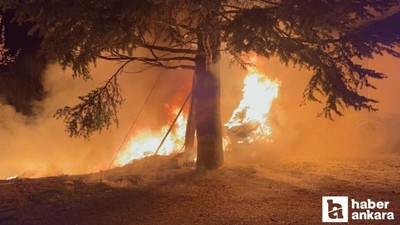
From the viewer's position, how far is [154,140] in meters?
17.1

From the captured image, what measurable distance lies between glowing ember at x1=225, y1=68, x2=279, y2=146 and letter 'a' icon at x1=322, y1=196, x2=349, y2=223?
6243 mm

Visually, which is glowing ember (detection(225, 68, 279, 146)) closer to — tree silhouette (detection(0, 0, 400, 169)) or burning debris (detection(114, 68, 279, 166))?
burning debris (detection(114, 68, 279, 166))

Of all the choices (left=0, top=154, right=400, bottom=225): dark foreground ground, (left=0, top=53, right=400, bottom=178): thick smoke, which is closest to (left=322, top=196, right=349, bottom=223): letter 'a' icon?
(left=0, top=154, right=400, bottom=225): dark foreground ground

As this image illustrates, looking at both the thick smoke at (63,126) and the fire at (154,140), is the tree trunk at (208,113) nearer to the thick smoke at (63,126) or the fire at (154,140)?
the fire at (154,140)

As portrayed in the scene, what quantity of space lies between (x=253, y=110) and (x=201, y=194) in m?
6.99

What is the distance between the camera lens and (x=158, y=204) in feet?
23.3

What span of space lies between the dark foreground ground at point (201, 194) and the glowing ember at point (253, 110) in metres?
3.13

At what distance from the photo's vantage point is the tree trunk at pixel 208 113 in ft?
31.1

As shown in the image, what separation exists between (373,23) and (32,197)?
6.71 metres

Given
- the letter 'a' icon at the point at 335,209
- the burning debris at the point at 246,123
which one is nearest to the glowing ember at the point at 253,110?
the burning debris at the point at 246,123

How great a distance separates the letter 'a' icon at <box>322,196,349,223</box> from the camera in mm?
6098

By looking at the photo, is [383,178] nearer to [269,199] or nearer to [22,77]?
[269,199]

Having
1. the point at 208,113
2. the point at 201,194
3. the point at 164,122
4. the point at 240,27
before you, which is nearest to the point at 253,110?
the point at 208,113

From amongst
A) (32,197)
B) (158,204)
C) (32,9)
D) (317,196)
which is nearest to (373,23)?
(317,196)
